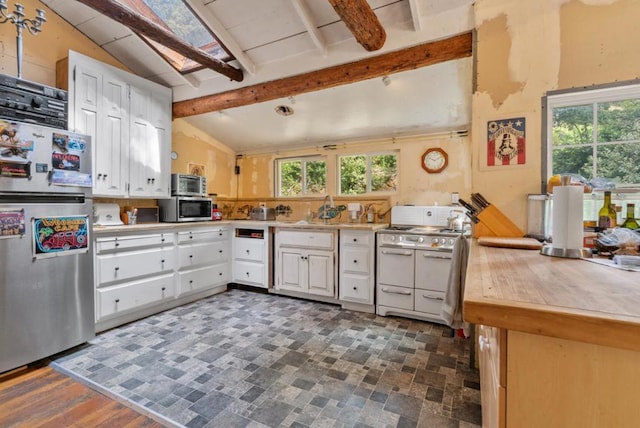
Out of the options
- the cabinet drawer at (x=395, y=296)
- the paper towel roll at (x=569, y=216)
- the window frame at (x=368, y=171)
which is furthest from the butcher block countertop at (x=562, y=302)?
the window frame at (x=368, y=171)

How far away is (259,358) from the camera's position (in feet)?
7.20

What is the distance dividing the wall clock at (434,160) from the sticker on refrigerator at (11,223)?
363 cm

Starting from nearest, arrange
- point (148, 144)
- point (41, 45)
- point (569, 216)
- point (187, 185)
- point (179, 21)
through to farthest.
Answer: point (569, 216)
point (41, 45)
point (179, 21)
point (148, 144)
point (187, 185)

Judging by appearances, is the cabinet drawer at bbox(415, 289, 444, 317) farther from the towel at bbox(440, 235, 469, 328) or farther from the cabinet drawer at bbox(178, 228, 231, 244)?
the cabinet drawer at bbox(178, 228, 231, 244)

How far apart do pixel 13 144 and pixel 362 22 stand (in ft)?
8.24

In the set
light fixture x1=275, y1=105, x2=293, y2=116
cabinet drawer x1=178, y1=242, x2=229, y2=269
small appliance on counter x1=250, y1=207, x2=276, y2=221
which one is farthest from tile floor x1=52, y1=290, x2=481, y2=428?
light fixture x1=275, y1=105, x2=293, y2=116

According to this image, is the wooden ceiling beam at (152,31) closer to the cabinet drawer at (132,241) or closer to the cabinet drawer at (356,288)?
the cabinet drawer at (132,241)

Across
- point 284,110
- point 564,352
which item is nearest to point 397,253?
point 284,110

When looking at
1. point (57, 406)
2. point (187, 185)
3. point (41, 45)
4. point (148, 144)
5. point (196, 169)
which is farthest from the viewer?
point (196, 169)

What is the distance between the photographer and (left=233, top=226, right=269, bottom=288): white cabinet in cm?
374

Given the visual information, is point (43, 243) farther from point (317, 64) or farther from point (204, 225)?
point (317, 64)

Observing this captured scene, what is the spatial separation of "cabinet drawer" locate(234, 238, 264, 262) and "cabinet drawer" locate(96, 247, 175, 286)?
34.6 inches

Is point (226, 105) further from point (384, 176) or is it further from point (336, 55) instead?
point (384, 176)

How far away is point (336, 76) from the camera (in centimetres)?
280
